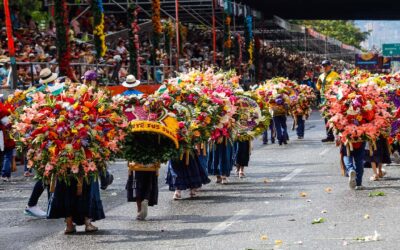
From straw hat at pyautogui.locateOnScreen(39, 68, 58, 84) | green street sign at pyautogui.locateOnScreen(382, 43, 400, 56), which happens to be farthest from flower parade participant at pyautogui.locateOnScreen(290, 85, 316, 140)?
green street sign at pyautogui.locateOnScreen(382, 43, 400, 56)

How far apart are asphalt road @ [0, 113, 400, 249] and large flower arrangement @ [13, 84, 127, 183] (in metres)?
0.79

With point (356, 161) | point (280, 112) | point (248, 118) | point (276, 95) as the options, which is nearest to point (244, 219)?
point (356, 161)

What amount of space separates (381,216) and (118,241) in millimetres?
3195

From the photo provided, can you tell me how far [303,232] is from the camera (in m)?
11.8

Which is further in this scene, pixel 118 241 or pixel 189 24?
pixel 189 24

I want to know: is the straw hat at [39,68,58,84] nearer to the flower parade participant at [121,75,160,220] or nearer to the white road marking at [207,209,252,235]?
the flower parade participant at [121,75,160,220]

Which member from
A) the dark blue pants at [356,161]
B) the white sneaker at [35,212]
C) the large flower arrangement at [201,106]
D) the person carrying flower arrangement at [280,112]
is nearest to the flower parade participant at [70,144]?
Answer: the white sneaker at [35,212]

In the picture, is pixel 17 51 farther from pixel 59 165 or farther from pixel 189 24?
pixel 189 24

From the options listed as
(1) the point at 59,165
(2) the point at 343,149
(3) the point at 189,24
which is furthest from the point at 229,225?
(3) the point at 189,24

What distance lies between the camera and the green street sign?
347 ft

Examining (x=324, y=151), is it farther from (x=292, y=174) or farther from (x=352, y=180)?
(x=352, y=180)

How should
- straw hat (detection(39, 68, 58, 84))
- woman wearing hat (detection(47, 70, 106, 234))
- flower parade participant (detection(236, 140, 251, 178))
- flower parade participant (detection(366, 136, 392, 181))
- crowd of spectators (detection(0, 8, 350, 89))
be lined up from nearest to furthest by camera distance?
woman wearing hat (detection(47, 70, 106, 234)), straw hat (detection(39, 68, 58, 84)), flower parade participant (detection(366, 136, 392, 181)), flower parade participant (detection(236, 140, 251, 178)), crowd of spectators (detection(0, 8, 350, 89))

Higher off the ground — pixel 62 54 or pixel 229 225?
pixel 62 54

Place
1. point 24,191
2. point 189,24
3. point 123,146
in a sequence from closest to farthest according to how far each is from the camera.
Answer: point 123,146 → point 24,191 → point 189,24
